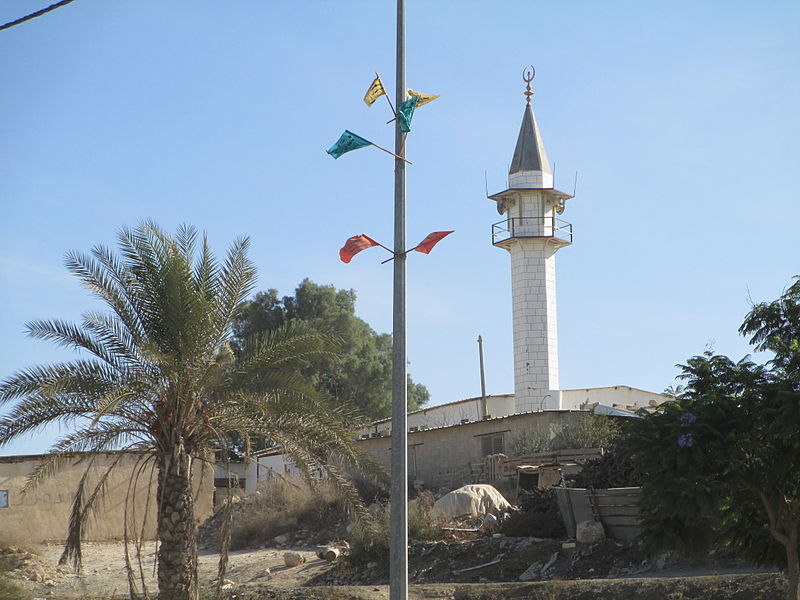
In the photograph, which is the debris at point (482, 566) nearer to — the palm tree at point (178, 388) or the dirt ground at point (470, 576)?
the dirt ground at point (470, 576)

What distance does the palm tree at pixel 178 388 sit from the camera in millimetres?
15508

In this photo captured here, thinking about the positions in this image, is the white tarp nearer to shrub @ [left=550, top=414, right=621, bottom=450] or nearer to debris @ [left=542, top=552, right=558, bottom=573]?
shrub @ [left=550, top=414, right=621, bottom=450]

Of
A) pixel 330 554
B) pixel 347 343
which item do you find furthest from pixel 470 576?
pixel 347 343

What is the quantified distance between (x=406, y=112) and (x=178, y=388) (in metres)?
5.90

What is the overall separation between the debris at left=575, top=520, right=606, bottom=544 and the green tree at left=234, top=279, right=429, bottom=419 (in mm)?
30216

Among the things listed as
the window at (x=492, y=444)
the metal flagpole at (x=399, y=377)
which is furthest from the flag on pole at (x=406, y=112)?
the window at (x=492, y=444)

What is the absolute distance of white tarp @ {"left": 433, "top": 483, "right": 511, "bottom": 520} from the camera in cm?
2589

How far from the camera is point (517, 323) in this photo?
4266cm

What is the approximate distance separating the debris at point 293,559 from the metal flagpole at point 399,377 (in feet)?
38.7

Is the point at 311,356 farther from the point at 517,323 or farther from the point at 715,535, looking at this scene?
the point at 517,323

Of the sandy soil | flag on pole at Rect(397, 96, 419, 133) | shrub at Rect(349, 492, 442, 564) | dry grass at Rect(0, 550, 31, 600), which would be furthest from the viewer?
the sandy soil

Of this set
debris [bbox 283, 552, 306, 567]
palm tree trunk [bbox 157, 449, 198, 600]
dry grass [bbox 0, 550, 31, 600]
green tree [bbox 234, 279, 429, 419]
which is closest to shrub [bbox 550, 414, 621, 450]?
debris [bbox 283, 552, 306, 567]

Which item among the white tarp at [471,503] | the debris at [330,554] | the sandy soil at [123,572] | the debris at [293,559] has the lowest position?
the sandy soil at [123,572]

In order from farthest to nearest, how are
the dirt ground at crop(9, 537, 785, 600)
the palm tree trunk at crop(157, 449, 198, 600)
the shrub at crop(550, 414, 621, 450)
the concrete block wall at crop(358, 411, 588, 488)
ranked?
the concrete block wall at crop(358, 411, 588, 488)
the shrub at crop(550, 414, 621, 450)
the palm tree trunk at crop(157, 449, 198, 600)
the dirt ground at crop(9, 537, 785, 600)
